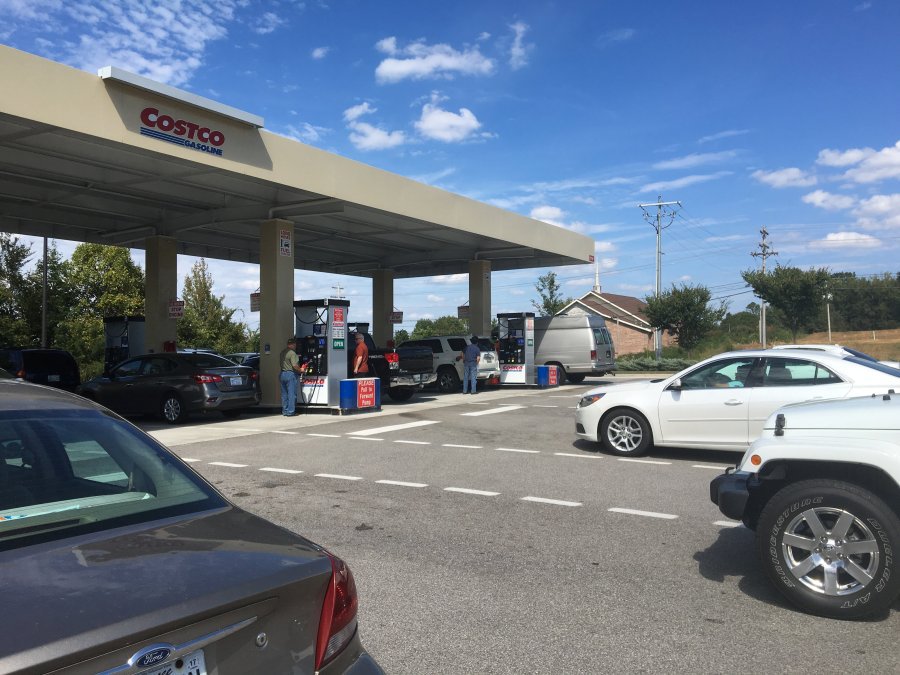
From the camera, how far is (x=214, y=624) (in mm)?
2043

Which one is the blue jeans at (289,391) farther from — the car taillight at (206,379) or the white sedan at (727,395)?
the white sedan at (727,395)

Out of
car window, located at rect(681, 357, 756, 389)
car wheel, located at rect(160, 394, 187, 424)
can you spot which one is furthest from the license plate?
car wheel, located at rect(160, 394, 187, 424)

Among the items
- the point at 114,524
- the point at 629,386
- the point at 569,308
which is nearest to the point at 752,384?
the point at 629,386

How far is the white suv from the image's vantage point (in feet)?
76.2

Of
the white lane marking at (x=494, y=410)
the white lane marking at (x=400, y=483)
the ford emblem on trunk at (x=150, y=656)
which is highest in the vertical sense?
the ford emblem on trunk at (x=150, y=656)

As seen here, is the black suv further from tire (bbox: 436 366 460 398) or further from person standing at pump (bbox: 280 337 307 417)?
tire (bbox: 436 366 460 398)

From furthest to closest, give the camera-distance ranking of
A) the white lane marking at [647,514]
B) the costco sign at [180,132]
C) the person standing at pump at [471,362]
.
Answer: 1. the person standing at pump at [471,362]
2. the costco sign at [180,132]
3. the white lane marking at [647,514]

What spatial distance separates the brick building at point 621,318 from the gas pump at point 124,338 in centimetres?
4308

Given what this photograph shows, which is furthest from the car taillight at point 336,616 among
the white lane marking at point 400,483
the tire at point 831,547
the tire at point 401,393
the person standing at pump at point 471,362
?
the person standing at pump at point 471,362

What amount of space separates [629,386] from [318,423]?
22.8 feet

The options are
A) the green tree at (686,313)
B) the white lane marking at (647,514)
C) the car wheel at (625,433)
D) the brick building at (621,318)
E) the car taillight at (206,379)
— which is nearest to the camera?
the white lane marking at (647,514)

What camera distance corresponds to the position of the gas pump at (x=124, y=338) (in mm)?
20906

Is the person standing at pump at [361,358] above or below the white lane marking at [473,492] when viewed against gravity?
above

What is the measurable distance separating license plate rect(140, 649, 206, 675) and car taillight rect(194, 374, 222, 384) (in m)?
13.4
